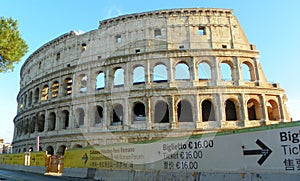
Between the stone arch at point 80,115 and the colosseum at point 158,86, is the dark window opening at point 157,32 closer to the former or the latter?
the colosseum at point 158,86

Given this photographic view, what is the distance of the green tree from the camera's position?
12.4m

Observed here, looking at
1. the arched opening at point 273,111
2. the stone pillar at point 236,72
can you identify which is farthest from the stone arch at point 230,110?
the arched opening at point 273,111

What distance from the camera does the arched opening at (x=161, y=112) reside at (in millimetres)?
21516

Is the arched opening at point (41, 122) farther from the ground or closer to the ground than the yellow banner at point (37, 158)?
farther from the ground

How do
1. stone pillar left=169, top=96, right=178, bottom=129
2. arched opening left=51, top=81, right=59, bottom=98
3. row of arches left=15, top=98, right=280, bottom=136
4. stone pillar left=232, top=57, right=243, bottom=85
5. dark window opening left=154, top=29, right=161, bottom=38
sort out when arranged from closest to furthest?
stone pillar left=169, top=96, right=178, bottom=129 → row of arches left=15, top=98, right=280, bottom=136 → stone pillar left=232, top=57, right=243, bottom=85 → dark window opening left=154, top=29, right=161, bottom=38 → arched opening left=51, top=81, right=59, bottom=98

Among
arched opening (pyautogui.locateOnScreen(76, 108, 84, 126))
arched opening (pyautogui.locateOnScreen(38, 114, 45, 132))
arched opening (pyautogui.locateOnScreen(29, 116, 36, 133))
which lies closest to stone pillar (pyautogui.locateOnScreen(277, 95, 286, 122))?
arched opening (pyautogui.locateOnScreen(76, 108, 84, 126))

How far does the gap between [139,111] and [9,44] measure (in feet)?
43.4

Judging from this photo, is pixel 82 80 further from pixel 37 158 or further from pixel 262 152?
pixel 262 152

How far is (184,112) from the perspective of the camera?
2255 centimetres

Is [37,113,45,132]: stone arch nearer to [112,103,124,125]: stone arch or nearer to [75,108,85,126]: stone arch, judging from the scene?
[75,108,85,126]: stone arch

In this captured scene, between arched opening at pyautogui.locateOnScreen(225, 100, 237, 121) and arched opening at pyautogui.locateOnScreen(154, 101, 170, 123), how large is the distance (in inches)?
229

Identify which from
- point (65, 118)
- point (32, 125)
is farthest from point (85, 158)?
point (32, 125)

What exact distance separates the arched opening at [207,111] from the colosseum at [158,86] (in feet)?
0.31

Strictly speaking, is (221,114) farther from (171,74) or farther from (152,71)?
(152,71)
